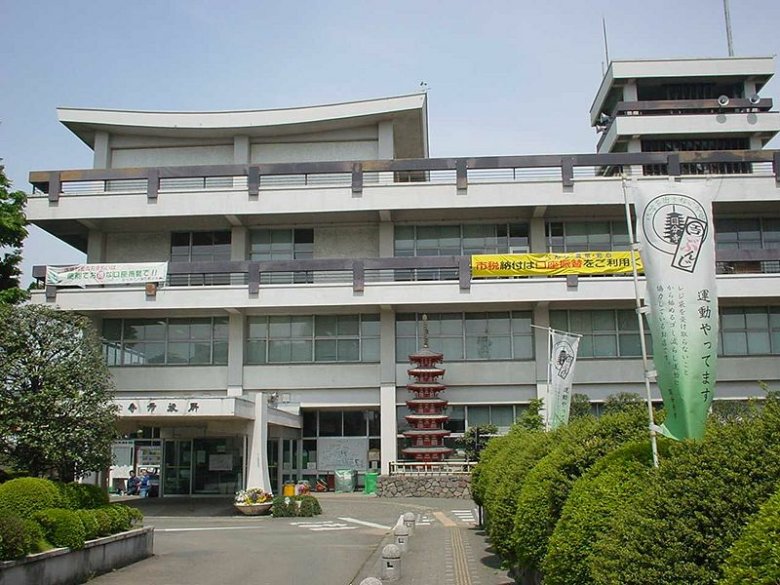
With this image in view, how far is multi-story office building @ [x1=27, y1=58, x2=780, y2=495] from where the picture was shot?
32625mm

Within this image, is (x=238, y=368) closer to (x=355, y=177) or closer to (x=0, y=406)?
(x=355, y=177)

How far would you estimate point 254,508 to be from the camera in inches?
961

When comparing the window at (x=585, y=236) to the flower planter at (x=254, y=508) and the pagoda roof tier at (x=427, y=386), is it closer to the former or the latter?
the pagoda roof tier at (x=427, y=386)

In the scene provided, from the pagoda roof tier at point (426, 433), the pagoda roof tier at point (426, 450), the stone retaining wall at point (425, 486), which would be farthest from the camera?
the pagoda roof tier at point (426, 433)

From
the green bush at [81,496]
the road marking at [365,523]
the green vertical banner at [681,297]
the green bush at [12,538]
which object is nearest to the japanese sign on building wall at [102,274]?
the road marking at [365,523]

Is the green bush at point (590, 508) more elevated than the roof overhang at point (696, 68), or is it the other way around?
the roof overhang at point (696, 68)

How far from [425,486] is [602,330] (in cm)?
1004

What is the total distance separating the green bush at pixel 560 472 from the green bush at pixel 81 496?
761 centimetres

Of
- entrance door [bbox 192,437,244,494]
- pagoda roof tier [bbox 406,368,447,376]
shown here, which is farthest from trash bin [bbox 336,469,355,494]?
pagoda roof tier [bbox 406,368,447,376]

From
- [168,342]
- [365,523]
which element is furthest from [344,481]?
[365,523]

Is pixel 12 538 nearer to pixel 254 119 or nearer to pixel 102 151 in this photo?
pixel 254 119

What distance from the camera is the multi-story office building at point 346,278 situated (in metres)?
Result: 32.6

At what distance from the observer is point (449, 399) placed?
33.3 m

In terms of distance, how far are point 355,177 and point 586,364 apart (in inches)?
480
